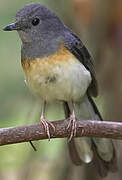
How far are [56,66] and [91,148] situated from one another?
1.02m

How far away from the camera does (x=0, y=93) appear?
201 inches

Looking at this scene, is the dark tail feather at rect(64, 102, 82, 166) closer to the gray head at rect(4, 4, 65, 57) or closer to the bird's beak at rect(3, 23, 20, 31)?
the gray head at rect(4, 4, 65, 57)

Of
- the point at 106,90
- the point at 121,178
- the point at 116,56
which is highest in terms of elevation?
the point at 116,56

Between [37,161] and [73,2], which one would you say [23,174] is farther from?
[73,2]

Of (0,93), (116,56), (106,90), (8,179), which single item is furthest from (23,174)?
(116,56)

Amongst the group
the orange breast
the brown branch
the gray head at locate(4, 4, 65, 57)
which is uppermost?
the gray head at locate(4, 4, 65, 57)

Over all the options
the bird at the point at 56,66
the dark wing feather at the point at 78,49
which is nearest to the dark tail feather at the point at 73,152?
the bird at the point at 56,66

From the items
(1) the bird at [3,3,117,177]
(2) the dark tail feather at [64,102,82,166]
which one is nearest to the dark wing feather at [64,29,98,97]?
(1) the bird at [3,3,117,177]

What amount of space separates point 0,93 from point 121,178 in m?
1.52

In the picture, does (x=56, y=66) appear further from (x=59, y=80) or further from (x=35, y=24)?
(x=35, y=24)

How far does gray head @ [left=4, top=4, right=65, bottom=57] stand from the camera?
4.07 m

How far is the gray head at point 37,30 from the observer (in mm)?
4070

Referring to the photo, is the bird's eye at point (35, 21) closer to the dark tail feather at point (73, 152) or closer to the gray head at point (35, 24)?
the gray head at point (35, 24)

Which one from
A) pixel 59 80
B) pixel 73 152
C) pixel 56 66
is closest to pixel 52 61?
pixel 56 66
